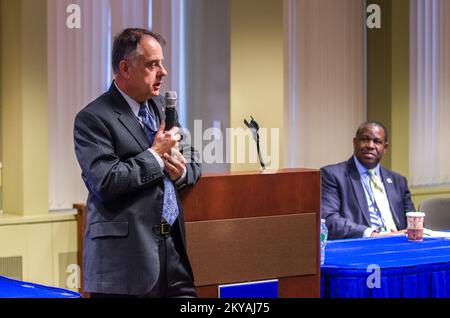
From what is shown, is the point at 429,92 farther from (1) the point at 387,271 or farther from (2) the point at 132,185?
(2) the point at 132,185

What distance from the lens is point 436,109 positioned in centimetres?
791

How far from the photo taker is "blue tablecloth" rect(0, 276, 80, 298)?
202 cm

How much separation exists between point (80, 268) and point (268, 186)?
109 inches

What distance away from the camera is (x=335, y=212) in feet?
16.7

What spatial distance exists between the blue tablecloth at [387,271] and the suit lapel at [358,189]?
80 centimetres

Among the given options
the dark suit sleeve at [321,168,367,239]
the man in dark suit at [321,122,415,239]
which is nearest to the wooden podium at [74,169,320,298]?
the dark suit sleeve at [321,168,367,239]

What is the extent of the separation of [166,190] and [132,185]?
0.50ft

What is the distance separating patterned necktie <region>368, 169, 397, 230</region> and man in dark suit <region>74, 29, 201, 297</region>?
2541 mm

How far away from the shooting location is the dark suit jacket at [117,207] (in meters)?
2.76

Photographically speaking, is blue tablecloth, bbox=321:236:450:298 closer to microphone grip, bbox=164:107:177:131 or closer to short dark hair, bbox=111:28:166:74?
microphone grip, bbox=164:107:177:131

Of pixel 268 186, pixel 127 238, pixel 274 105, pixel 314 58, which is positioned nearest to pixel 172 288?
pixel 127 238

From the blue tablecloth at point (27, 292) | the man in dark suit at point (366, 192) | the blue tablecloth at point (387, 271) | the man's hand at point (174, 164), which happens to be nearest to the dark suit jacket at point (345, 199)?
the man in dark suit at point (366, 192)

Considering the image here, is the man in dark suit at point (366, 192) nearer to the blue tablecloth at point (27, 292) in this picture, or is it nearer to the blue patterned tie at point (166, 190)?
the blue patterned tie at point (166, 190)
